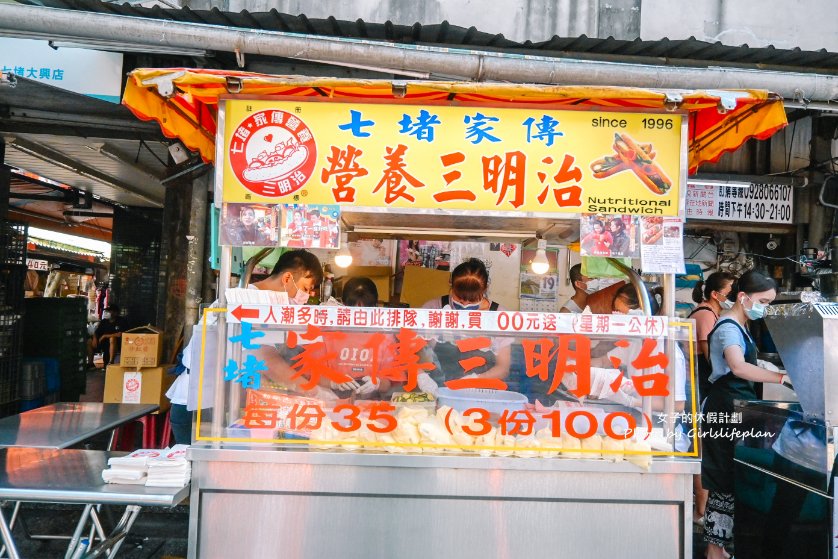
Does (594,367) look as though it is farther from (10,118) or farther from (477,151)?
(10,118)

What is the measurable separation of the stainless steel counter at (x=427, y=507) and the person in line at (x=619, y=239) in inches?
41.3

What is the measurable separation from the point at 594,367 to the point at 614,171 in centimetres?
101

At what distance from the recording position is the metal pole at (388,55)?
3881mm

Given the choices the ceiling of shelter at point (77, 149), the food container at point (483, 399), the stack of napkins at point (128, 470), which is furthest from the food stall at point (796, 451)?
the ceiling of shelter at point (77, 149)

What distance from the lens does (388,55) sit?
3.98m

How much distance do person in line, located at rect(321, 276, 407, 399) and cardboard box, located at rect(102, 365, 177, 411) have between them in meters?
3.73

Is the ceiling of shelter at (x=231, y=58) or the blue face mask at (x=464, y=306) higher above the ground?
the ceiling of shelter at (x=231, y=58)

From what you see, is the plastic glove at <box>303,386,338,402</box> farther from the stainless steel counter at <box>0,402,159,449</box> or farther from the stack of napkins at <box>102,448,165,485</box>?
the stainless steel counter at <box>0,402,159,449</box>

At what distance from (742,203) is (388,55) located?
16.0ft

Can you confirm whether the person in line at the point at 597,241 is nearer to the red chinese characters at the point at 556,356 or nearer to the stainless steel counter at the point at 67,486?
the red chinese characters at the point at 556,356

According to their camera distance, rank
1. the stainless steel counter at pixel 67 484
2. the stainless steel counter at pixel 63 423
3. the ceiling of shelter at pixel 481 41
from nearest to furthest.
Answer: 1. the stainless steel counter at pixel 67 484
2. the stainless steel counter at pixel 63 423
3. the ceiling of shelter at pixel 481 41

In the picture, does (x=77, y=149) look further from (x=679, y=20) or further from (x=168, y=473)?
(x=679, y=20)

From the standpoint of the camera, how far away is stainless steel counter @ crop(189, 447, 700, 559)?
264 cm

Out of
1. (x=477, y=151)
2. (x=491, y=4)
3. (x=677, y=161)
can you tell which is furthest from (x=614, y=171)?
(x=491, y=4)
